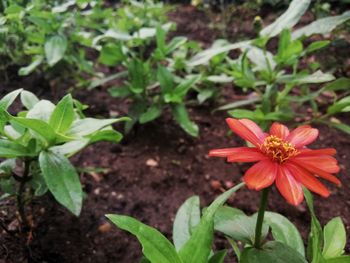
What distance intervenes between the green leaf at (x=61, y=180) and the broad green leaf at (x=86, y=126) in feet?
0.21

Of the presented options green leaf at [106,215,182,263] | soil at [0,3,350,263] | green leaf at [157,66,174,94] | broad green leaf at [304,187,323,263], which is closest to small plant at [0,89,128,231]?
soil at [0,3,350,263]

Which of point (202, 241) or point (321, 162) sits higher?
point (321, 162)

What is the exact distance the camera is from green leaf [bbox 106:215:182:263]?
0.66 meters

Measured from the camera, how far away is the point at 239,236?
778mm

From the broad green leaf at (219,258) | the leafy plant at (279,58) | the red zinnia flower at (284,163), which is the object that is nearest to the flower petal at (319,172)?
the red zinnia flower at (284,163)

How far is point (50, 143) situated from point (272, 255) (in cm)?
53

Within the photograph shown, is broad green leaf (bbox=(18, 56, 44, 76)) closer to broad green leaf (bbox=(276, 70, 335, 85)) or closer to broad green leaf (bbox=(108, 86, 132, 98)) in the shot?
broad green leaf (bbox=(108, 86, 132, 98))

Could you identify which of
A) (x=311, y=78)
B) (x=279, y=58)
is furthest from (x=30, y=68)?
(x=311, y=78)

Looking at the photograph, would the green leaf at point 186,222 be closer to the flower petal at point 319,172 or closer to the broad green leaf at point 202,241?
the broad green leaf at point 202,241

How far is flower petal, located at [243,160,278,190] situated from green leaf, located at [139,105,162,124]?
87 centimetres

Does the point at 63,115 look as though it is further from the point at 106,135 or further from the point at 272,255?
the point at 272,255

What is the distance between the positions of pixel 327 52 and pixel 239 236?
1.35 meters

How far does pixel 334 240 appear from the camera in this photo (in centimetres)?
84

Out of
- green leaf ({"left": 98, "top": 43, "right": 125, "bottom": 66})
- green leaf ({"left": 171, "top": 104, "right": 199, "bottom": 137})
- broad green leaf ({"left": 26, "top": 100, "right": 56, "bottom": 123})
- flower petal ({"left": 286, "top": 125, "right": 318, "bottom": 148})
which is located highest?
flower petal ({"left": 286, "top": 125, "right": 318, "bottom": 148})
